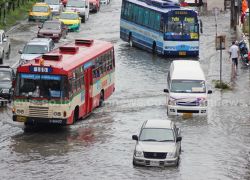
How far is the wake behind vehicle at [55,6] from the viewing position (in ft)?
254

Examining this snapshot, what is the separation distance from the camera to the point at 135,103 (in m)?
43.6

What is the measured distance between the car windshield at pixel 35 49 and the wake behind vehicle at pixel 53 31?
Answer: 10.4 m

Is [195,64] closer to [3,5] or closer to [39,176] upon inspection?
[39,176]

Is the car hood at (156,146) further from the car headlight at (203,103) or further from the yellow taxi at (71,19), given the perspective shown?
the yellow taxi at (71,19)

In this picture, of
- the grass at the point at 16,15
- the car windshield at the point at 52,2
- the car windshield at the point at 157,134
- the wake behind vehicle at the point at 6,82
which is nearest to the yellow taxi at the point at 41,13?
the grass at the point at 16,15

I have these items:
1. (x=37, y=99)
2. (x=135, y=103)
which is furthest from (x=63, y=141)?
(x=135, y=103)

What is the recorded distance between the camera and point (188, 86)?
40125mm

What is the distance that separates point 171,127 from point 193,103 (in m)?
7.61

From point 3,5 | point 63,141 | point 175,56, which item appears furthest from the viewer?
point 3,5

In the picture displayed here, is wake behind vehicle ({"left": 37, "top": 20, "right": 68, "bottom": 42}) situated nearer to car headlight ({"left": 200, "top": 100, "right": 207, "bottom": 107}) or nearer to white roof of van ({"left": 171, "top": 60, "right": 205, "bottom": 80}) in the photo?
white roof of van ({"left": 171, "top": 60, "right": 205, "bottom": 80})

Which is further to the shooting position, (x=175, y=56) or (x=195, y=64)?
(x=175, y=56)

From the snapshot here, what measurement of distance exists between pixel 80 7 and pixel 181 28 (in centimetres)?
2148

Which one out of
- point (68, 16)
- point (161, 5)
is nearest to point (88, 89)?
point (161, 5)

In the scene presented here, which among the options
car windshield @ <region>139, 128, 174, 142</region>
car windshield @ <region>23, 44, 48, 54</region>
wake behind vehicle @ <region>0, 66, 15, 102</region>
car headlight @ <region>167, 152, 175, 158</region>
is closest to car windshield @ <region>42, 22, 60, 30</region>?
car windshield @ <region>23, 44, 48, 54</region>
